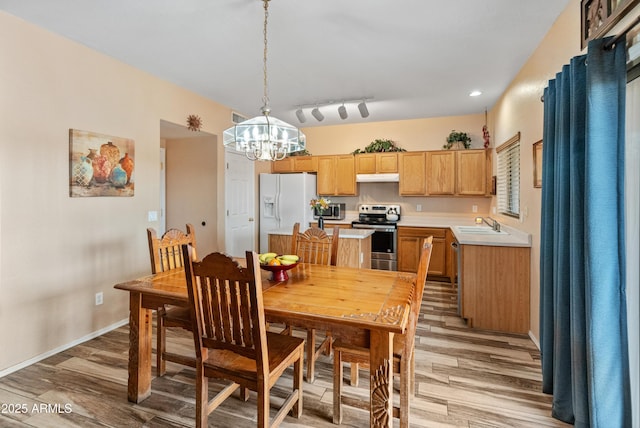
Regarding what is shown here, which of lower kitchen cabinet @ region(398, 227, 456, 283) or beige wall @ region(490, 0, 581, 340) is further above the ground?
beige wall @ region(490, 0, 581, 340)

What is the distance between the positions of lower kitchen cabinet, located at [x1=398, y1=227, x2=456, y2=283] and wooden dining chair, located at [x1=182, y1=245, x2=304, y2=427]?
141 inches

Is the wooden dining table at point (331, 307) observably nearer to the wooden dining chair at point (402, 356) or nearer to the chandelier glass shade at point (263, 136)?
the wooden dining chair at point (402, 356)

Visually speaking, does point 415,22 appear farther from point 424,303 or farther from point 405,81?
point 424,303

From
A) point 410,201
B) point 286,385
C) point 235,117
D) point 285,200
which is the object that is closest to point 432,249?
point 410,201

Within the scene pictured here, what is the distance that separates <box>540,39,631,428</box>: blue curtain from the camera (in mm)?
1471

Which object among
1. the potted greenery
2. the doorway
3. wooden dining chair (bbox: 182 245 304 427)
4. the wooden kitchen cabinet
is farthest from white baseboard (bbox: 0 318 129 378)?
the potted greenery

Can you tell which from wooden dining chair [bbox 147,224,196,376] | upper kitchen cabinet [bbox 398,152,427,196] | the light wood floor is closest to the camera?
the light wood floor

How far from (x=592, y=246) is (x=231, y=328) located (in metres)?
1.81

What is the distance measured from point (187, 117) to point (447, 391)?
3.97 metres

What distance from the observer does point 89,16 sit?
2.37 meters

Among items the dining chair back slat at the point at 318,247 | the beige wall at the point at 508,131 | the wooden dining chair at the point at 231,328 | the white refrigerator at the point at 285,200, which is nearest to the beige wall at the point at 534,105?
the beige wall at the point at 508,131

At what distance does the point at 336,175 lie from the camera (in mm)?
5641

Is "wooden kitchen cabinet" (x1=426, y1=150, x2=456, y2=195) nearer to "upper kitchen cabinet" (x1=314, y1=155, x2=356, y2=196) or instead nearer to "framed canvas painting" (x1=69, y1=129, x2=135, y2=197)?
"upper kitchen cabinet" (x1=314, y1=155, x2=356, y2=196)

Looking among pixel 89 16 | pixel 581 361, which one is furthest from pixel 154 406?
pixel 89 16
